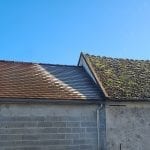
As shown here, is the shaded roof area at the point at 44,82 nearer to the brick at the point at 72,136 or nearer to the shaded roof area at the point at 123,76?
the shaded roof area at the point at 123,76

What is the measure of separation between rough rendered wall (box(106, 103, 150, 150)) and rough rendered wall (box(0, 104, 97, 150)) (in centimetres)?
68

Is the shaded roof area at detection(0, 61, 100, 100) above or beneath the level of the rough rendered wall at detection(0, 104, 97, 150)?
above

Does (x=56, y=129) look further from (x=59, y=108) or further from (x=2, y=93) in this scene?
(x=2, y=93)

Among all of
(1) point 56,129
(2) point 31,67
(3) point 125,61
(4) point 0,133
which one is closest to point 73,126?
(1) point 56,129

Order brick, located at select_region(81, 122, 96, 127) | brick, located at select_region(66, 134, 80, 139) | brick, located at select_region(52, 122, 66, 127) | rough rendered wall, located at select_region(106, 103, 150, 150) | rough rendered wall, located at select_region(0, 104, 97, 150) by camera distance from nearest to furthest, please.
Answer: rough rendered wall, located at select_region(0, 104, 97, 150) → brick, located at select_region(52, 122, 66, 127) → brick, located at select_region(66, 134, 80, 139) → brick, located at select_region(81, 122, 96, 127) → rough rendered wall, located at select_region(106, 103, 150, 150)

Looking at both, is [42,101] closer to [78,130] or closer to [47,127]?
[47,127]

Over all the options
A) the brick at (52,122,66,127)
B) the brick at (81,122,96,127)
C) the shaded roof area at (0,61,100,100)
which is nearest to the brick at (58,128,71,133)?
the brick at (52,122,66,127)

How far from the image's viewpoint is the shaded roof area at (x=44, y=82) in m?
16.6

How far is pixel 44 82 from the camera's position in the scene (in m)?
17.9

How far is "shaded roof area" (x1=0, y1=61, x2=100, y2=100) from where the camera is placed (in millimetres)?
16625

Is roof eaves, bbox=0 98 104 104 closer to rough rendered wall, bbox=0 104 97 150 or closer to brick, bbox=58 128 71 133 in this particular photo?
rough rendered wall, bbox=0 104 97 150

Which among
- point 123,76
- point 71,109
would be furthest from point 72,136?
point 123,76

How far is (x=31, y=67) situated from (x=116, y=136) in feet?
16.7

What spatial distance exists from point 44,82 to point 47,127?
240 centimetres
